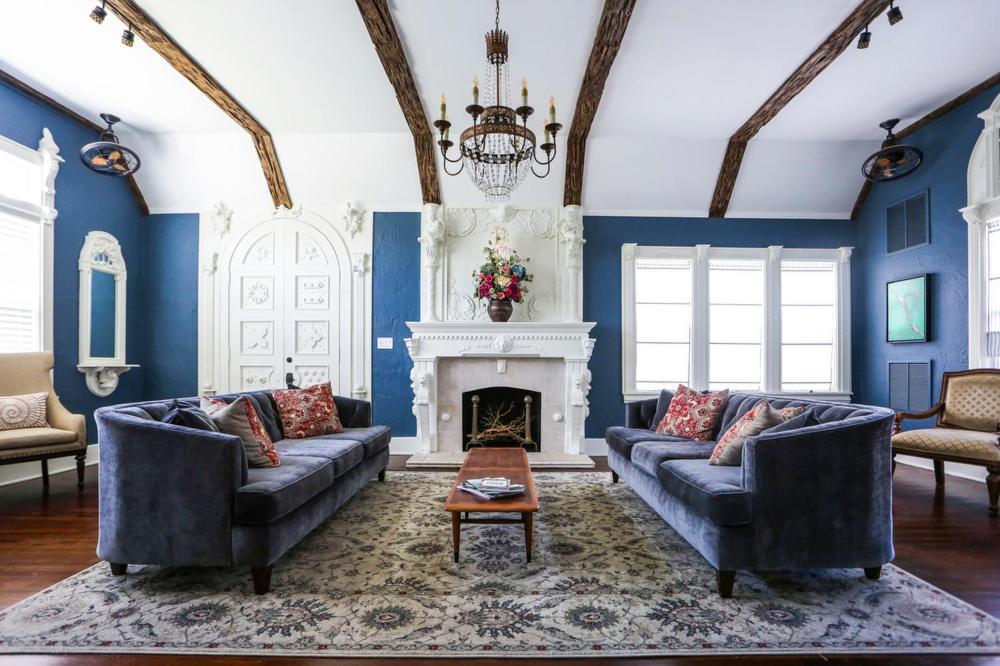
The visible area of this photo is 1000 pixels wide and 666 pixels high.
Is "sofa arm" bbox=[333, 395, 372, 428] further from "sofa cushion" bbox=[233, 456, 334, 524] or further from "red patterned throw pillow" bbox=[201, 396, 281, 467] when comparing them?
"red patterned throw pillow" bbox=[201, 396, 281, 467]

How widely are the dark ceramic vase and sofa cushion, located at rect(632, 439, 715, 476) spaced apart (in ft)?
7.76

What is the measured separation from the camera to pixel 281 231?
5.89m

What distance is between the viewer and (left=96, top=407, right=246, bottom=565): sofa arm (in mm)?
2273

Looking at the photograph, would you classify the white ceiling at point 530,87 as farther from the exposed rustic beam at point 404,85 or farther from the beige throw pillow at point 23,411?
the beige throw pillow at point 23,411

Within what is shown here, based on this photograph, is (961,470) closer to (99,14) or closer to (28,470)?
(99,14)

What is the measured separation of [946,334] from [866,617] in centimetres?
392

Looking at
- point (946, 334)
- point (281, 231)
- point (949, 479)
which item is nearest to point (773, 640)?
point (949, 479)

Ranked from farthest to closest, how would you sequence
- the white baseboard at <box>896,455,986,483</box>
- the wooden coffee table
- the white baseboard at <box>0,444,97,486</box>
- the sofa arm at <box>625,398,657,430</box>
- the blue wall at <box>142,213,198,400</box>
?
the blue wall at <box>142,213,198,400</box>
the sofa arm at <box>625,398,657,430</box>
the white baseboard at <box>896,455,986,483</box>
the white baseboard at <box>0,444,97,486</box>
the wooden coffee table

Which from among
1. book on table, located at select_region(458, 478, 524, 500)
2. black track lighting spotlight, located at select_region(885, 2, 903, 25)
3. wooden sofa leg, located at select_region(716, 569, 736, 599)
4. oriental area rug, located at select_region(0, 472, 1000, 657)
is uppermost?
black track lighting spotlight, located at select_region(885, 2, 903, 25)

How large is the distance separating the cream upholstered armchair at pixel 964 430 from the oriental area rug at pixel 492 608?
174 centimetres

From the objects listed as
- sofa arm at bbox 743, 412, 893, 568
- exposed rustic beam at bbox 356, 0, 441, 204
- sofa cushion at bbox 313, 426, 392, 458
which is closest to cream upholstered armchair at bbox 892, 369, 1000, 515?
sofa arm at bbox 743, 412, 893, 568

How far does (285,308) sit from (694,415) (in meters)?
4.57

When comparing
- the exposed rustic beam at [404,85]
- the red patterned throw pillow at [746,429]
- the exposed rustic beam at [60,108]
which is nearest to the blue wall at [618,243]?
the exposed rustic beam at [404,85]

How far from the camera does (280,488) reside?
2355 mm
